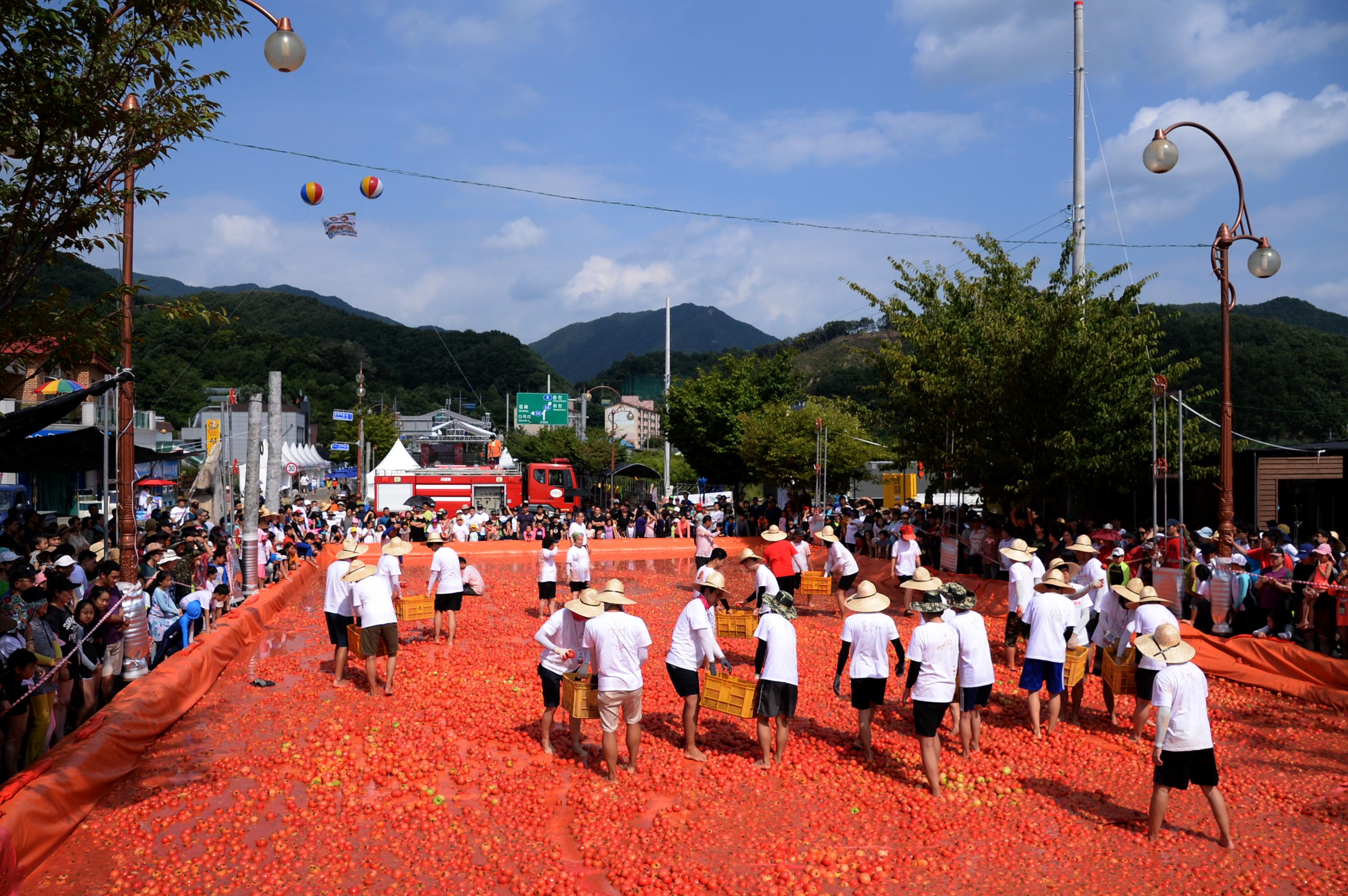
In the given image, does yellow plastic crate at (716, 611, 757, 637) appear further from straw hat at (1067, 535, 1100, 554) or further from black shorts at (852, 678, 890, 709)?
straw hat at (1067, 535, 1100, 554)

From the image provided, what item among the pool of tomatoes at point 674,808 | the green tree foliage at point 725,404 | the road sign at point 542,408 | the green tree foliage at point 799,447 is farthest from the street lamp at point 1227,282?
the road sign at point 542,408

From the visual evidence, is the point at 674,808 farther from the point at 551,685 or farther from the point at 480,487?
the point at 480,487

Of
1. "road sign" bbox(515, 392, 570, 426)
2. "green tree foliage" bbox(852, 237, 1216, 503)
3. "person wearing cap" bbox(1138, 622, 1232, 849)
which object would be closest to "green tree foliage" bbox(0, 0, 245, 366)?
"person wearing cap" bbox(1138, 622, 1232, 849)

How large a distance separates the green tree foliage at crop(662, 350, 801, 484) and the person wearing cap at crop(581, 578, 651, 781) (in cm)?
3040

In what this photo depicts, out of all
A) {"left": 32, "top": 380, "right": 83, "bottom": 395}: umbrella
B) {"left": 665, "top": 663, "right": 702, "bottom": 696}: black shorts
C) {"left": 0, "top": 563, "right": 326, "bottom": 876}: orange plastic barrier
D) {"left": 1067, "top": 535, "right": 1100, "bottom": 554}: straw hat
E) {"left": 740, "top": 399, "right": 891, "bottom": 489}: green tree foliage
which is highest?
{"left": 32, "top": 380, "right": 83, "bottom": 395}: umbrella

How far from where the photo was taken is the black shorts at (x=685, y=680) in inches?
327

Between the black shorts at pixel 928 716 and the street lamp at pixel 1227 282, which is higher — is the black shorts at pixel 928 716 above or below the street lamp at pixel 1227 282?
below

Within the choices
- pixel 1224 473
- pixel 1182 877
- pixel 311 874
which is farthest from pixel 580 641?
pixel 1224 473

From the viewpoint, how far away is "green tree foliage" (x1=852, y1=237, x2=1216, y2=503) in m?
16.9

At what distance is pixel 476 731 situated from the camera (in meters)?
9.35

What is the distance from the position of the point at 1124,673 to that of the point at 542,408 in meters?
50.0

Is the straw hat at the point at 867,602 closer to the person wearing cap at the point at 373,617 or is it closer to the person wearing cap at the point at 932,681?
the person wearing cap at the point at 932,681

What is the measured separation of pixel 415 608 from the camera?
43.0 feet

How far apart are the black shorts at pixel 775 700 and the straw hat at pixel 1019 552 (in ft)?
13.2
